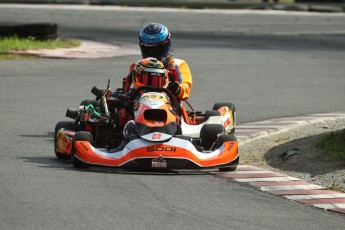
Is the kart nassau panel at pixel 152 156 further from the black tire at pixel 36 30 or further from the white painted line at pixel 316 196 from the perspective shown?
the black tire at pixel 36 30

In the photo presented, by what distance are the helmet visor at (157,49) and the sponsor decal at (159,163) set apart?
206 centimetres

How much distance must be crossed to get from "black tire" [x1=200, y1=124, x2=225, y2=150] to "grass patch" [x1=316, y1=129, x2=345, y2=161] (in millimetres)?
1007

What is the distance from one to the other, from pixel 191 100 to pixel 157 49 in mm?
4581

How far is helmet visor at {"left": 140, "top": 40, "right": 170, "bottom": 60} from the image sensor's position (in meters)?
11.5

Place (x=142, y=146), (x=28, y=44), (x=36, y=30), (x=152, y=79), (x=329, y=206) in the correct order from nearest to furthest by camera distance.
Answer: (x=329, y=206) → (x=142, y=146) → (x=152, y=79) → (x=28, y=44) → (x=36, y=30)

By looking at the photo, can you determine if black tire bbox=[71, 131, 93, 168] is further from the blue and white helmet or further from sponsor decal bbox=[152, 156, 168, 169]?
the blue and white helmet

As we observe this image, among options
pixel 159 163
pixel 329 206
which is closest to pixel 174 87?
pixel 159 163

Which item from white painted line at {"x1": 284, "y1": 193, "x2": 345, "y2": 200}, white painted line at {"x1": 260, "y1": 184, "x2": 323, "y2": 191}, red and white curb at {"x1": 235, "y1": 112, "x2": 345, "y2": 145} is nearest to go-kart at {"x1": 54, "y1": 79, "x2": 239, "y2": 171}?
white painted line at {"x1": 260, "y1": 184, "x2": 323, "y2": 191}

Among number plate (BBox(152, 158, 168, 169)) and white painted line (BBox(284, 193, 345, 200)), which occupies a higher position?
white painted line (BBox(284, 193, 345, 200))

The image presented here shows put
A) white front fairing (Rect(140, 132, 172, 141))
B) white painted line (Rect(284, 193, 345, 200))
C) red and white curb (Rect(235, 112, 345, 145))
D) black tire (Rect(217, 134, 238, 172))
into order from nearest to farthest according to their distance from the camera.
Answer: white painted line (Rect(284, 193, 345, 200)), white front fairing (Rect(140, 132, 172, 141)), black tire (Rect(217, 134, 238, 172)), red and white curb (Rect(235, 112, 345, 145))

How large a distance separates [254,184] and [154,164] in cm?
90

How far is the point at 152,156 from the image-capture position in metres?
9.71

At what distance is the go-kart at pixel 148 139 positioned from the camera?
974 cm

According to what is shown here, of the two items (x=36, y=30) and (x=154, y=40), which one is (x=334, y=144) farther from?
(x=36, y=30)
